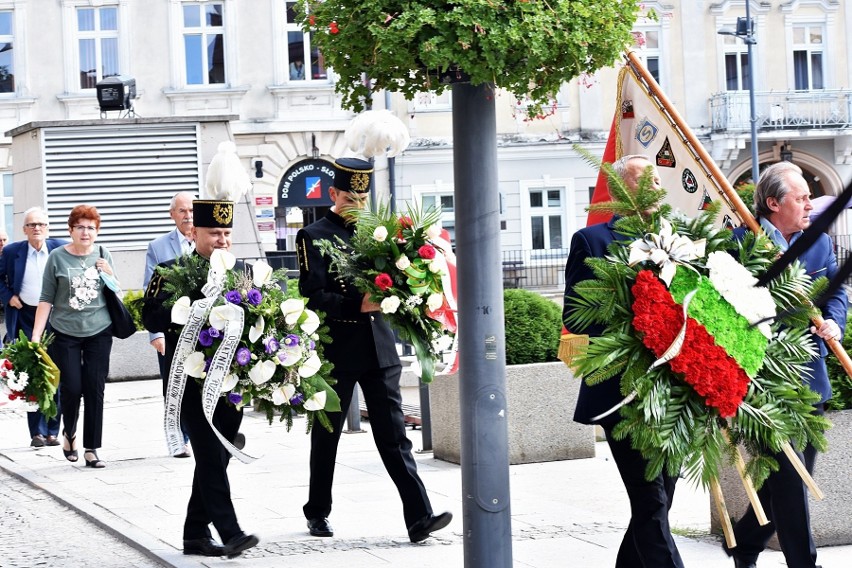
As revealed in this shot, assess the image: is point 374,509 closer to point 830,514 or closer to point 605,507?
point 605,507

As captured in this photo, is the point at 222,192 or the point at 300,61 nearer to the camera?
the point at 222,192

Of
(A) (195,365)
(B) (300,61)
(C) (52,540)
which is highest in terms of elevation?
(B) (300,61)

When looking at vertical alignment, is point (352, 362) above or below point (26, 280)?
below

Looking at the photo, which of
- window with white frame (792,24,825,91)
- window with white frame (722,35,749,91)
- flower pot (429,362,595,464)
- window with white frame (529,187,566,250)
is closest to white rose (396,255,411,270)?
flower pot (429,362,595,464)

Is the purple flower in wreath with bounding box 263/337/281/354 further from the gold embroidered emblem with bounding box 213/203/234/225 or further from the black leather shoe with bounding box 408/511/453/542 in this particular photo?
the black leather shoe with bounding box 408/511/453/542

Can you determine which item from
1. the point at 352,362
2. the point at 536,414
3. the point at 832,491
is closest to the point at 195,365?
the point at 352,362

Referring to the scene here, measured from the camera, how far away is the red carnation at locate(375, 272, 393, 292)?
6.75m

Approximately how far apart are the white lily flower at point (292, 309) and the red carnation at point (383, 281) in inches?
19.1

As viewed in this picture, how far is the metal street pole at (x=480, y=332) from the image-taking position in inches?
203

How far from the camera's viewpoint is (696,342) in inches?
189

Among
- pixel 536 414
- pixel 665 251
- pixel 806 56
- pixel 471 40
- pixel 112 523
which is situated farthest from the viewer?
pixel 806 56

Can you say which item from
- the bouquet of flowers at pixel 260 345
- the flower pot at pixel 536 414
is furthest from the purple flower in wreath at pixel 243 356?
the flower pot at pixel 536 414

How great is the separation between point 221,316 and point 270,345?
257 millimetres

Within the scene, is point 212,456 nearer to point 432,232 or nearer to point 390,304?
point 390,304
